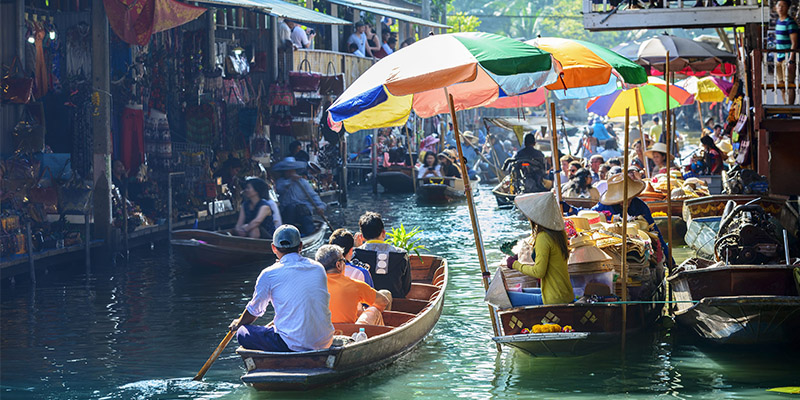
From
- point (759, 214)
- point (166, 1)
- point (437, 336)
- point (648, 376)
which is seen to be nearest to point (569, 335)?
point (648, 376)

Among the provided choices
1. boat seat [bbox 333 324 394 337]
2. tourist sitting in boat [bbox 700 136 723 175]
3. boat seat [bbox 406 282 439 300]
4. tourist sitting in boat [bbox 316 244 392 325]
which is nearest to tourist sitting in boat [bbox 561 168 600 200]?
tourist sitting in boat [bbox 700 136 723 175]

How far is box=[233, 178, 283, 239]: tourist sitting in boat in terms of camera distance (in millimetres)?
14242

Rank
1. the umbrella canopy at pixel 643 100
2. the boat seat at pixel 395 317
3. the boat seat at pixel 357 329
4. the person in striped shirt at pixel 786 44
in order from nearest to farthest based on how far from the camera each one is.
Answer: the boat seat at pixel 357 329 < the boat seat at pixel 395 317 < the person in striped shirt at pixel 786 44 < the umbrella canopy at pixel 643 100

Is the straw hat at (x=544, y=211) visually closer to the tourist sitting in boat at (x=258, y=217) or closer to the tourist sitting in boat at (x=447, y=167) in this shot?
the tourist sitting in boat at (x=258, y=217)

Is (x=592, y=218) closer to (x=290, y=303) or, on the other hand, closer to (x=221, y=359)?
(x=221, y=359)

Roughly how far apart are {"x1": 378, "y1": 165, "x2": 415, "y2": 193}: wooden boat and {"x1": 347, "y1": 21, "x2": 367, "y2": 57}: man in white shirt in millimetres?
3325

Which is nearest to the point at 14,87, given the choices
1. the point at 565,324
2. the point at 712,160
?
the point at 565,324

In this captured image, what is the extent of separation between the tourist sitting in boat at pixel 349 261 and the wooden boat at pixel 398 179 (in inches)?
675

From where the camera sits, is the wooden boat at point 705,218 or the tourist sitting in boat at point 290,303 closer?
the tourist sitting in boat at point 290,303

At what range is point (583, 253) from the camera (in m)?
9.30

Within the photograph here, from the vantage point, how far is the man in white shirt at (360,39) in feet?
89.1

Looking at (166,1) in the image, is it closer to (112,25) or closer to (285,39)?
(112,25)

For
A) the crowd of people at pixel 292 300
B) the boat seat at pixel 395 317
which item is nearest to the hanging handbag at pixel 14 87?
the boat seat at pixel 395 317

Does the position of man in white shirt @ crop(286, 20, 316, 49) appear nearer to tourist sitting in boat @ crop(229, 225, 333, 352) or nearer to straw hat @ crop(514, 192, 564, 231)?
straw hat @ crop(514, 192, 564, 231)
